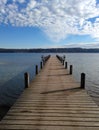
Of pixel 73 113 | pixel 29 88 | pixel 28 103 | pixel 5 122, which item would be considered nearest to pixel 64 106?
pixel 73 113

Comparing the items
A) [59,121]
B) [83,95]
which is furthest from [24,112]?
[83,95]

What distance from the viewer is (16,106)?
29.5ft

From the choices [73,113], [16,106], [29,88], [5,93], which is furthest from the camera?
[5,93]

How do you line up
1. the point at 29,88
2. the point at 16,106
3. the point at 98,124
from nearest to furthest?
1. the point at 98,124
2. the point at 16,106
3. the point at 29,88

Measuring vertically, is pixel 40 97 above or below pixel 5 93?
above

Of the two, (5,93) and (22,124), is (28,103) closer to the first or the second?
(22,124)

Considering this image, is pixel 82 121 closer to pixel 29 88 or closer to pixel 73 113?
pixel 73 113

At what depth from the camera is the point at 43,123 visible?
6984mm

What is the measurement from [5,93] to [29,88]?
9.01 m

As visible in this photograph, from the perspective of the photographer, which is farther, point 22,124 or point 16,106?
point 16,106

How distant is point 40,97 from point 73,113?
3072mm

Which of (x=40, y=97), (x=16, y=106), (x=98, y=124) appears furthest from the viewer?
(x=40, y=97)

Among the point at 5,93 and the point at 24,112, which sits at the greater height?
the point at 24,112

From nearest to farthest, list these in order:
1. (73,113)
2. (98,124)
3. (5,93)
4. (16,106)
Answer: (98,124) < (73,113) < (16,106) < (5,93)
